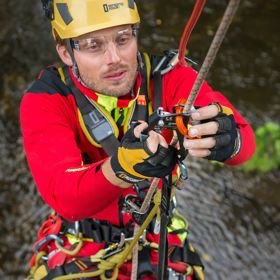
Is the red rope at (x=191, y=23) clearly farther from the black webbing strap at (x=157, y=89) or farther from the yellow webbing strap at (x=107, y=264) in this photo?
the yellow webbing strap at (x=107, y=264)

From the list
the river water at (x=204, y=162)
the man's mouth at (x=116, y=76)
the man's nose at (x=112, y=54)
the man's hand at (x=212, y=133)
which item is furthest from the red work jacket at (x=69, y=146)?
the river water at (x=204, y=162)

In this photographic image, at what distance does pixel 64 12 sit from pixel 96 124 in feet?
2.03

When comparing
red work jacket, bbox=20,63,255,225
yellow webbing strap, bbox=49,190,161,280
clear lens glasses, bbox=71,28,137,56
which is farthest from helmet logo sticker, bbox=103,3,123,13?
yellow webbing strap, bbox=49,190,161,280

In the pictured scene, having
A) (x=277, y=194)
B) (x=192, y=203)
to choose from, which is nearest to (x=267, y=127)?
(x=277, y=194)

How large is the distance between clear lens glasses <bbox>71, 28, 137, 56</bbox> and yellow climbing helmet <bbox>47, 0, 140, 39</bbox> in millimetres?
46

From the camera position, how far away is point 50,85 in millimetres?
2484

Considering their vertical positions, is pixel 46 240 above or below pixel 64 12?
below

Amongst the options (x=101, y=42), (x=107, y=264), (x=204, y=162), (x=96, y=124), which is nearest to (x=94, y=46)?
(x=101, y=42)

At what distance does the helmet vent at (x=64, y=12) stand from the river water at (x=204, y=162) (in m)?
2.52

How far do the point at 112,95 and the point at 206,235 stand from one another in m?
2.31

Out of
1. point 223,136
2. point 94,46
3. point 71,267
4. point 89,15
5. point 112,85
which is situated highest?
point 89,15

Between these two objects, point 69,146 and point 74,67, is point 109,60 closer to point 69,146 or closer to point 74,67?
point 74,67

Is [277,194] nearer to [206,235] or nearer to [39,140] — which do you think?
[206,235]

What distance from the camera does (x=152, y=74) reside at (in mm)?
2576
